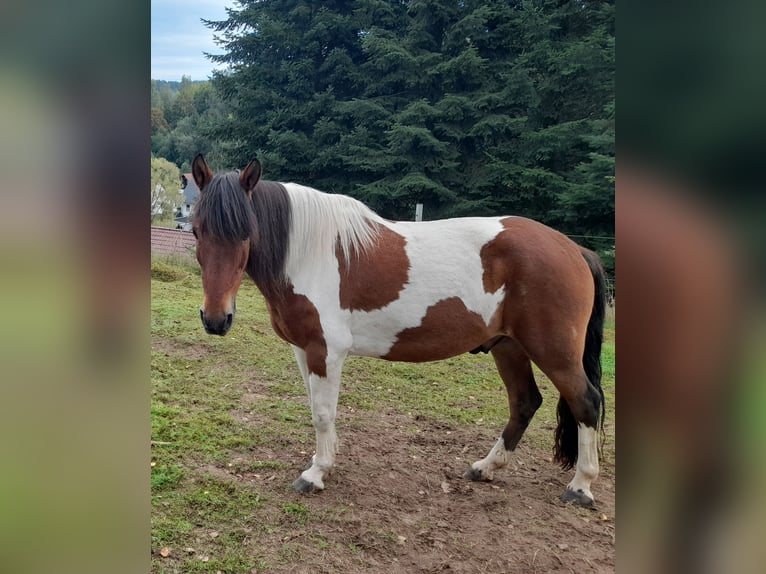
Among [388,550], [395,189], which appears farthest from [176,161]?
[388,550]

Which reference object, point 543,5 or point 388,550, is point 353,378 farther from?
point 543,5

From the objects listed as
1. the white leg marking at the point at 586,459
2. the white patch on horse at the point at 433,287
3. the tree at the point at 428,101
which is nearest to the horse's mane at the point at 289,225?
the white patch on horse at the point at 433,287

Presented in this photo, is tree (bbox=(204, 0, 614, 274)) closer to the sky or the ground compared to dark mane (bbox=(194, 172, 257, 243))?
closer to the sky

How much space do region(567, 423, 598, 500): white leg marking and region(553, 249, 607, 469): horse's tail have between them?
0.47 feet

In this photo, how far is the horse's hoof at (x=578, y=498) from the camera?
2689 mm

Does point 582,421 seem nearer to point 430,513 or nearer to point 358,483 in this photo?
point 430,513

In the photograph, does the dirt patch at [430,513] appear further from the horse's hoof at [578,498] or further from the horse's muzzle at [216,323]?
the horse's muzzle at [216,323]

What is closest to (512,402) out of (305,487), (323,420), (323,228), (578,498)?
(578,498)

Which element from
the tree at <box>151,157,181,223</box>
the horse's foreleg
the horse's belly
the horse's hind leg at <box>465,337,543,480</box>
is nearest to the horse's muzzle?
the horse's foreleg

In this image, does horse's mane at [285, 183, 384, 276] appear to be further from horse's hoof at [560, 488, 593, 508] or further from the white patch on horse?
horse's hoof at [560, 488, 593, 508]

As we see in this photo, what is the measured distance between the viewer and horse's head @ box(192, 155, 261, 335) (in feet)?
7.45

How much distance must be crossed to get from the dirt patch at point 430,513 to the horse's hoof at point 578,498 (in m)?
0.05

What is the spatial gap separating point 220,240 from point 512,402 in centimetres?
199

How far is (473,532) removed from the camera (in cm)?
242
